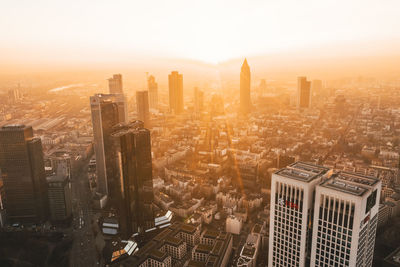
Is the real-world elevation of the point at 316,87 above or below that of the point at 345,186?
below

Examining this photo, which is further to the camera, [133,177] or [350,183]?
[133,177]

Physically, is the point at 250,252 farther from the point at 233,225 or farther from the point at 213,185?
the point at 213,185

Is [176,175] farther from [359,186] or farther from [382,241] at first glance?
[359,186]

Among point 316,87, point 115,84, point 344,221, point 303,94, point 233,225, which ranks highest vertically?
point 115,84

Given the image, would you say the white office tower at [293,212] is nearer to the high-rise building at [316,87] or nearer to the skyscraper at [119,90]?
the skyscraper at [119,90]

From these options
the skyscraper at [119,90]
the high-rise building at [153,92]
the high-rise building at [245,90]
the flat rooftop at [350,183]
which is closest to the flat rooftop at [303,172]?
the flat rooftop at [350,183]

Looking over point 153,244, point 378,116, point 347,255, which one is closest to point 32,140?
point 153,244

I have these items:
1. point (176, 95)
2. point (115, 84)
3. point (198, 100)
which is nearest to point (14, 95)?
point (115, 84)
